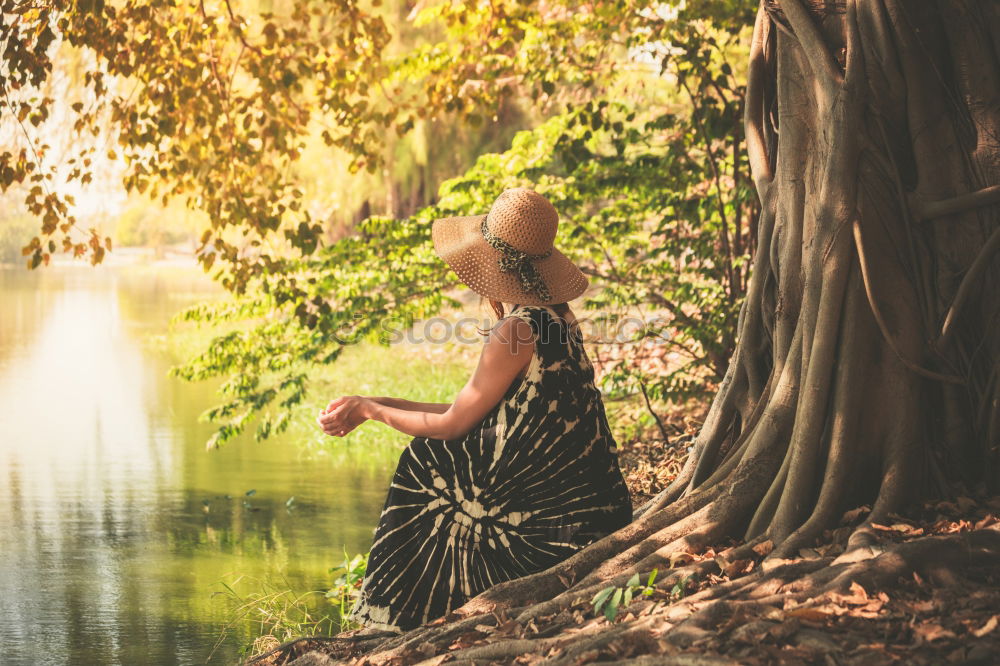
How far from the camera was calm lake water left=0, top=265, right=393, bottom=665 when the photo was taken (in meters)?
5.35

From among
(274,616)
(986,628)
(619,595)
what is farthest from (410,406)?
(274,616)

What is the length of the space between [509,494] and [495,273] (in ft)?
2.42

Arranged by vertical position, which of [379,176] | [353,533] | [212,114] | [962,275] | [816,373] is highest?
Answer: [379,176]

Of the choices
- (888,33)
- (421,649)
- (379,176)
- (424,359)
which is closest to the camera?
(421,649)

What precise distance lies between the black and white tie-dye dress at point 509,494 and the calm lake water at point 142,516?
5.34 ft

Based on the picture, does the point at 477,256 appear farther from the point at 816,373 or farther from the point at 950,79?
the point at 950,79

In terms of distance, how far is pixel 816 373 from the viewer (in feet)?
11.5

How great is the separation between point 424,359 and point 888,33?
42.1 ft

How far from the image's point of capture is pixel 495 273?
12.1ft

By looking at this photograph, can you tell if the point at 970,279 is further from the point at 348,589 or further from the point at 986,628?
the point at 348,589

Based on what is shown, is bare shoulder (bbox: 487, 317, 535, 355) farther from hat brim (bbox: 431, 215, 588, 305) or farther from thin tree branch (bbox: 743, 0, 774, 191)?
thin tree branch (bbox: 743, 0, 774, 191)

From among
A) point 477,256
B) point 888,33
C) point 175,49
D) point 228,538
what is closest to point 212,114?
point 175,49

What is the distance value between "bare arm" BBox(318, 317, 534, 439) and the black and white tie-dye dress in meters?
0.05

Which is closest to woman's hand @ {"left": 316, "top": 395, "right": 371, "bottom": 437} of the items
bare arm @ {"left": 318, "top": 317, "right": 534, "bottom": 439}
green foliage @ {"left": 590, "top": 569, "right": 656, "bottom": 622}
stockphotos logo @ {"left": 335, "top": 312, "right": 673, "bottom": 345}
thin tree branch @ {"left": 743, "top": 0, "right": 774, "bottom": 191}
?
bare arm @ {"left": 318, "top": 317, "right": 534, "bottom": 439}
